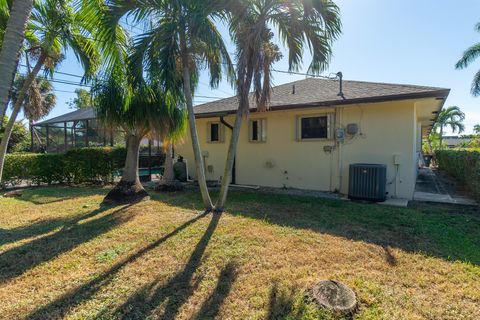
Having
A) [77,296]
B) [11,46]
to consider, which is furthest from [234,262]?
[11,46]

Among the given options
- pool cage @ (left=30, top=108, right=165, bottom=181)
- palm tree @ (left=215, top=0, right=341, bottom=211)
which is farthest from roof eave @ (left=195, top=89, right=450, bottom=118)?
pool cage @ (left=30, top=108, right=165, bottom=181)

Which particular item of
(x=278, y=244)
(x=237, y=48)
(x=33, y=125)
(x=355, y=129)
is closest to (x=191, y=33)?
(x=237, y=48)

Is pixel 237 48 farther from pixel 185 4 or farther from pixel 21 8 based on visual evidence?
pixel 21 8

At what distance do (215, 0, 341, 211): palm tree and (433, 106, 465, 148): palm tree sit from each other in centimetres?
3959

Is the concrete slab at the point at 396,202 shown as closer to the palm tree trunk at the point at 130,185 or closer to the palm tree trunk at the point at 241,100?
the palm tree trunk at the point at 241,100

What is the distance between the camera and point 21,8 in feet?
11.1

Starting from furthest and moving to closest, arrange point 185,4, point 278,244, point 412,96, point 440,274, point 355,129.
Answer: point 355,129
point 412,96
point 185,4
point 278,244
point 440,274

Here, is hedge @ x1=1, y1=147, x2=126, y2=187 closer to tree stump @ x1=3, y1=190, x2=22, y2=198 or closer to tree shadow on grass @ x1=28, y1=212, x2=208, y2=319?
tree stump @ x1=3, y1=190, x2=22, y2=198

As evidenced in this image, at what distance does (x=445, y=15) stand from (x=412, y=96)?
4156mm

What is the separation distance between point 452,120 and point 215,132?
1789 inches

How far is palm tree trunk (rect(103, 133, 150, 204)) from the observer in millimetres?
7887

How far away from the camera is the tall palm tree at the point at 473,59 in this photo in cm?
1953

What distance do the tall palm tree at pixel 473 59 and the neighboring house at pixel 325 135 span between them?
14747mm

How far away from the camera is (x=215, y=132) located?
12.1 metres
